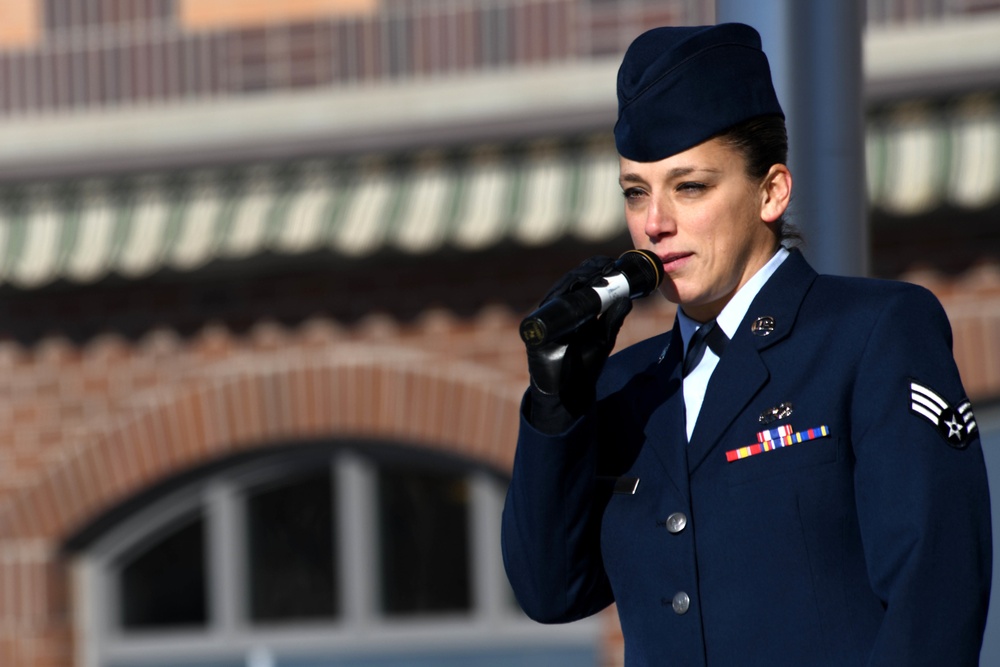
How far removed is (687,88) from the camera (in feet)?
7.09

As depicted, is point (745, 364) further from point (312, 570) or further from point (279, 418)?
point (312, 570)

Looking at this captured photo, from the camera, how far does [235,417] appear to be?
733 centimetres

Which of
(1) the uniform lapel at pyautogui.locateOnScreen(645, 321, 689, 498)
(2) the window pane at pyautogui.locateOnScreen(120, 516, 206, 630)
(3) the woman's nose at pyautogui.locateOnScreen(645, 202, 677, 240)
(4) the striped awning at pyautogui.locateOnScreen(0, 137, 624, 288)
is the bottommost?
(2) the window pane at pyautogui.locateOnScreen(120, 516, 206, 630)

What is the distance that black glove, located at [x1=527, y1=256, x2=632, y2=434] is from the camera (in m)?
2.05

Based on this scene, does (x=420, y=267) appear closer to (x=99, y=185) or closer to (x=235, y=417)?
(x=235, y=417)

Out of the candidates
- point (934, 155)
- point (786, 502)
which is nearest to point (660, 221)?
point (786, 502)

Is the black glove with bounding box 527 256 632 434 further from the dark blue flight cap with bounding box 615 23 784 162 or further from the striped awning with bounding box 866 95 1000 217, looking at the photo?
the striped awning with bounding box 866 95 1000 217

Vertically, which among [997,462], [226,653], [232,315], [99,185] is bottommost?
[226,653]

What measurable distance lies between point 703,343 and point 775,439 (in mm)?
222

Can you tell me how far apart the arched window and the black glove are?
502 centimetres

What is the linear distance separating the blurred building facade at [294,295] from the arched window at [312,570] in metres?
0.01

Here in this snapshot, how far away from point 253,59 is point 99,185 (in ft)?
3.01

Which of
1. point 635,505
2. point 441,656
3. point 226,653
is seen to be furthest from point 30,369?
point 635,505

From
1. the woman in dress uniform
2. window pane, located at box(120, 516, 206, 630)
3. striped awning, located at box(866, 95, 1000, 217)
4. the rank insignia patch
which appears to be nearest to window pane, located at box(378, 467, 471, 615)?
window pane, located at box(120, 516, 206, 630)
